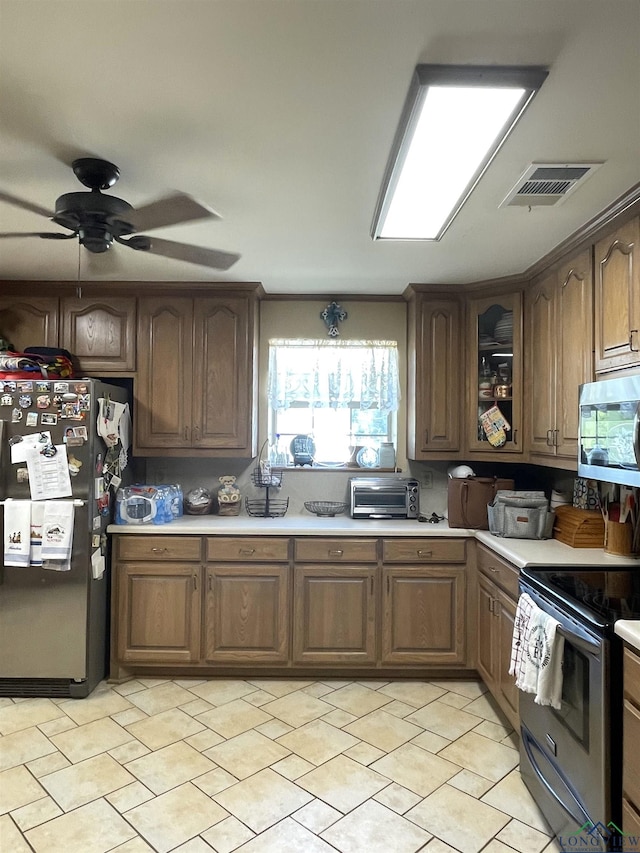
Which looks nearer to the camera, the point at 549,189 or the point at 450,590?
the point at 549,189

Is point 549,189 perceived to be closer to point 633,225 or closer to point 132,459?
point 633,225

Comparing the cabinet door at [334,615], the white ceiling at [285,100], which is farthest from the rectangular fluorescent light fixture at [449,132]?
the cabinet door at [334,615]

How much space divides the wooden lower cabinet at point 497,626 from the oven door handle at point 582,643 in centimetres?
67

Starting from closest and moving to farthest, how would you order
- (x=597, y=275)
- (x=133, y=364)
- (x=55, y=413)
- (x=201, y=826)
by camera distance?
(x=201, y=826) → (x=597, y=275) → (x=55, y=413) → (x=133, y=364)

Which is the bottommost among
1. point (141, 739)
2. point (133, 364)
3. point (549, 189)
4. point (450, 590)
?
point (141, 739)

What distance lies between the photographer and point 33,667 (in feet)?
9.78

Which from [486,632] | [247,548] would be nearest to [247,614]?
[247,548]

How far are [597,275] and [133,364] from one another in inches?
107

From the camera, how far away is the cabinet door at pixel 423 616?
3197 millimetres

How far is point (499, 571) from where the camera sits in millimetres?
2764

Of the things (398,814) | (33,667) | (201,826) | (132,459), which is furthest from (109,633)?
(398,814)

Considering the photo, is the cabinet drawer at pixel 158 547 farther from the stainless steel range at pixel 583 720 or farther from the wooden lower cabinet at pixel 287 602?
the stainless steel range at pixel 583 720

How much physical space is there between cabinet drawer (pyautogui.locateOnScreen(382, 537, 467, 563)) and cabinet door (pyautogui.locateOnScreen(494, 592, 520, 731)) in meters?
0.46

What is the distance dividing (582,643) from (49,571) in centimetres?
262
